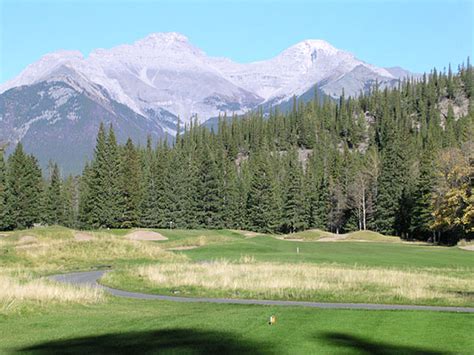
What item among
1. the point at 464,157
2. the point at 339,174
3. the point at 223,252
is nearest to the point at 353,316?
the point at 223,252

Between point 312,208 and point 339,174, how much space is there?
38.1 ft

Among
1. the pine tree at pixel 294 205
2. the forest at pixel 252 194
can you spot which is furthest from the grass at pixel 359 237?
the pine tree at pixel 294 205

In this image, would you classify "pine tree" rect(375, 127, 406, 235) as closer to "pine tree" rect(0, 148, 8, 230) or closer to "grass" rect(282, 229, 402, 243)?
"grass" rect(282, 229, 402, 243)

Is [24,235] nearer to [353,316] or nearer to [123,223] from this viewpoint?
[123,223]

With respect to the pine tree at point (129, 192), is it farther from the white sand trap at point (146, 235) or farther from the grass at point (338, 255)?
the grass at point (338, 255)

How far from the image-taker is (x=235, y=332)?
16641 millimetres

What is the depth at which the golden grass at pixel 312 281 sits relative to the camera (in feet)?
91.8

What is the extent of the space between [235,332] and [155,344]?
8.89ft

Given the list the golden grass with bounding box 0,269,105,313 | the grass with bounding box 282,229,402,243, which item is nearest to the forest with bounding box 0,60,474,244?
the grass with bounding box 282,229,402,243

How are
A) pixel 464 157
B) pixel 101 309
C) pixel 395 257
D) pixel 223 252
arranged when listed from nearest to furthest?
pixel 101 309 < pixel 395 257 < pixel 223 252 < pixel 464 157

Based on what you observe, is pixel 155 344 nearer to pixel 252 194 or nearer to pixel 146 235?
pixel 146 235

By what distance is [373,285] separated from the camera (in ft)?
102

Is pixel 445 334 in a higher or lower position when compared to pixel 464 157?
lower

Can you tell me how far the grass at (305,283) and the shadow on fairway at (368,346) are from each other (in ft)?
35.4
